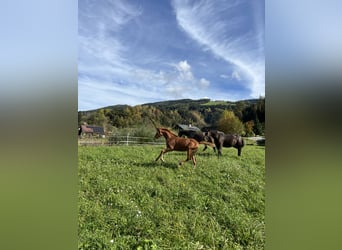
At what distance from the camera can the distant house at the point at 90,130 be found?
121 inches

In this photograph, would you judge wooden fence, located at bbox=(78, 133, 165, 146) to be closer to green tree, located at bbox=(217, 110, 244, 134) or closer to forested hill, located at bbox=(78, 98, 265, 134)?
forested hill, located at bbox=(78, 98, 265, 134)

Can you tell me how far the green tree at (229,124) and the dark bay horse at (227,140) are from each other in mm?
55

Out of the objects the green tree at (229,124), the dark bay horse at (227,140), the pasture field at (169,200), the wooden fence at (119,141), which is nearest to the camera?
the pasture field at (169,200)

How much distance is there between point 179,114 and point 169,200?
0.85m

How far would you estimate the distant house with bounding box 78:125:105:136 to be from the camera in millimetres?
3072

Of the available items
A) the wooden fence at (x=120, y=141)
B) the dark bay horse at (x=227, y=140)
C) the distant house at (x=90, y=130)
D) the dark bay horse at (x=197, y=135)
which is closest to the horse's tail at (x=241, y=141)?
the dark bay horse at (x=227, y=140)

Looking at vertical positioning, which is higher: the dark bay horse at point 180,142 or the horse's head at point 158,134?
the horse's head at point 158,134

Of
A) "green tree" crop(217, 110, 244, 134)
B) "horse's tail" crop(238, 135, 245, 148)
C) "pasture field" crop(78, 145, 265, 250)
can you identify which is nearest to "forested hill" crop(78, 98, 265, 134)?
"green tree" crop(217, 110, 244, 134)

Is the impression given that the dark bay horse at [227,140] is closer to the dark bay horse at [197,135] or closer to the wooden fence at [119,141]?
the dark bay horse at [197,135]
